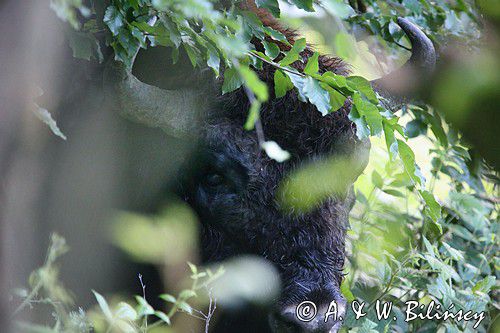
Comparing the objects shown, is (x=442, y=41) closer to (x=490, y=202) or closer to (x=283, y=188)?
(x=490, y=202)

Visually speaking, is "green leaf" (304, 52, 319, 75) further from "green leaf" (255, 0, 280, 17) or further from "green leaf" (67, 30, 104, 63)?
"green leaf" (67, 30, 104, 63)

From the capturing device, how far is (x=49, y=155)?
3395 millimetres

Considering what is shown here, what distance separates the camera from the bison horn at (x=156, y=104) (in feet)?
10.3

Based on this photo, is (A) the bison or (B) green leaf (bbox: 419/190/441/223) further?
(A) the bison

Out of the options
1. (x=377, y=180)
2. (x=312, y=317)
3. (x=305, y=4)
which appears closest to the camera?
(x=305, y=4)

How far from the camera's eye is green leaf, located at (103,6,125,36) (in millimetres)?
2514

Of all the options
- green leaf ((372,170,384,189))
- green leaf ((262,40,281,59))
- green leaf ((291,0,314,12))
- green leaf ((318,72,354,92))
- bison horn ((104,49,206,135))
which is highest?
green leaf ((291,0,314,12))

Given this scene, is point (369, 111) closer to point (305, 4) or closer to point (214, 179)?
point (305, 4)

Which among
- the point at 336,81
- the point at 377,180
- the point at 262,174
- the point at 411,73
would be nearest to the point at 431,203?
the point at 336,81

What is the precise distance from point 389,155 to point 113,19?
111 centimetres

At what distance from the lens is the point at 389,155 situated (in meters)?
2.61

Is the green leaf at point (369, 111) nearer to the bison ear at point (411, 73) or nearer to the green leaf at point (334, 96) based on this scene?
the green leaf at point (334, 96)

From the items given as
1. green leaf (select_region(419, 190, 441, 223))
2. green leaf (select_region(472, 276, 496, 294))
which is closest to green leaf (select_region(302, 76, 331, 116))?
green leaf (select_region(419, 190, 441, 223))

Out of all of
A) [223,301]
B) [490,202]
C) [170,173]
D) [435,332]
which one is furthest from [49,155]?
[490,202]
